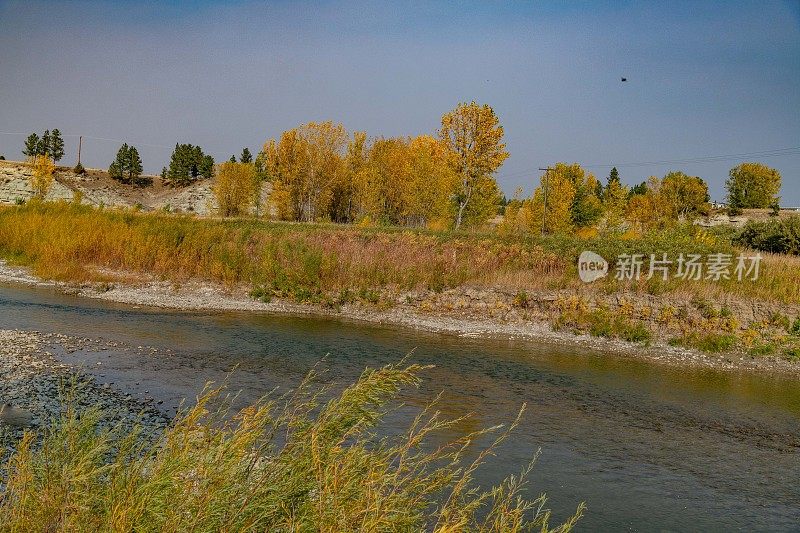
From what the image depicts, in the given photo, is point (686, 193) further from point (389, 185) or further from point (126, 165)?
point (126, 165)

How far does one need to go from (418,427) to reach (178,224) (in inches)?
992

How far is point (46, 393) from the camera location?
1137 cm

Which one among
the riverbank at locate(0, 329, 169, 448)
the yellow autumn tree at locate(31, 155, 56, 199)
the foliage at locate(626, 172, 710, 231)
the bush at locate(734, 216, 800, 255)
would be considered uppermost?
the foliage at locate(626, 172, 710, 231)

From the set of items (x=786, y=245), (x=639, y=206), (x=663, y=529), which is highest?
(x=639, y=206)

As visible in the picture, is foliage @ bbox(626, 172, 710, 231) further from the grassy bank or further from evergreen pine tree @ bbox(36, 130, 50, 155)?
evergreen pine tree @ bbox(36, 130, 50, 155)

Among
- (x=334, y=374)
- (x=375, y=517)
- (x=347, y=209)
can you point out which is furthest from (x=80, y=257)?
(x=347, y=209)

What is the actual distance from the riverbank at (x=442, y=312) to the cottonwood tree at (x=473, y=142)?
75.6 feet

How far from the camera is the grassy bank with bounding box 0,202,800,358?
77.8 ft

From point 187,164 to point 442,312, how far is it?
290ft

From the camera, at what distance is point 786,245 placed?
32312mm

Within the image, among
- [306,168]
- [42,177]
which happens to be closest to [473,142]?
[306,168]

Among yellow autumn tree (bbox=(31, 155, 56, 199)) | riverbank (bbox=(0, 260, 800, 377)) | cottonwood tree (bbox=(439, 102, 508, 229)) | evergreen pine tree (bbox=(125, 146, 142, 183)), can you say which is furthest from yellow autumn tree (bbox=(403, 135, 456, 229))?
evergreen pine tree (bbox=(125, 146, 142, 183))

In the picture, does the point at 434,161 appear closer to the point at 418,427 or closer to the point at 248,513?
the point at 418,427

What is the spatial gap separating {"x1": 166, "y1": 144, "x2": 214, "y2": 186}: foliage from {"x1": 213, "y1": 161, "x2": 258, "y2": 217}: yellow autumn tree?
3721 cm
